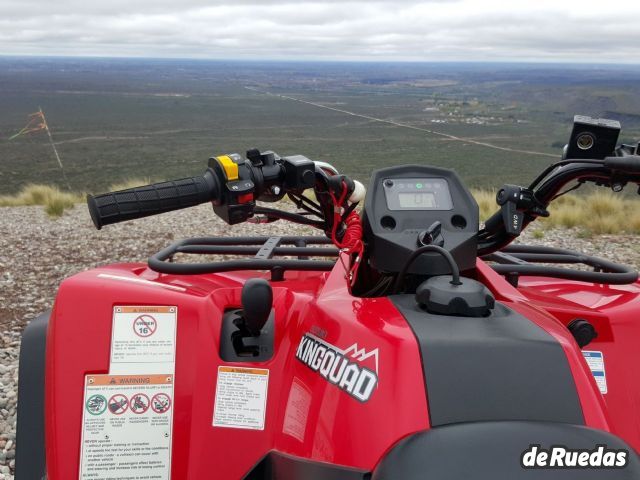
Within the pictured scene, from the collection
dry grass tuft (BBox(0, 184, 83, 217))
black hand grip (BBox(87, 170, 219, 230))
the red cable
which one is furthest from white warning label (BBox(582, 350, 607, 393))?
dry grass tuft (BBox(0, 184, 83, 217))

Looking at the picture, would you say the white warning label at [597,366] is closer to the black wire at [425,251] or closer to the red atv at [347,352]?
the red atv at [347,352]

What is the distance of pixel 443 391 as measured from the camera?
1.54 m

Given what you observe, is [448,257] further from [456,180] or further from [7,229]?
[7,229]

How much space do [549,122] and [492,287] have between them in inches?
2430

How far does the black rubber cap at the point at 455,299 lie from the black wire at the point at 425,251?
27 mm

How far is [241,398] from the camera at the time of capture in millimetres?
2123

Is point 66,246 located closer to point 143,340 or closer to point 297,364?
point 143,340

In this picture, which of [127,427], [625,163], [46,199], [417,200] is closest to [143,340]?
[127,427]

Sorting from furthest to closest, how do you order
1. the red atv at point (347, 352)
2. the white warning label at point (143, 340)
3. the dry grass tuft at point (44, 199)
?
the dry grass tuft at point (44, 199)
the white warning label at point (143, 340)
the red atv at point (347, 352)

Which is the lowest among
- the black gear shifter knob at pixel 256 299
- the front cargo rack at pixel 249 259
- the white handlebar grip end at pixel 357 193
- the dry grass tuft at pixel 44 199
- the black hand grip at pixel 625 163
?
the dry grass tuft at pixel 44 199

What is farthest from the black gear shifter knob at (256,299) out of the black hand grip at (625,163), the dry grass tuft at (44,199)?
the dry grass tuft at (44,199)

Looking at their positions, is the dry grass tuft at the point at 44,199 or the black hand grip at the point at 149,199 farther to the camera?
the dry grass tuft at the point at 44,199

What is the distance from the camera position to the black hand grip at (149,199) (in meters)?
2.06
